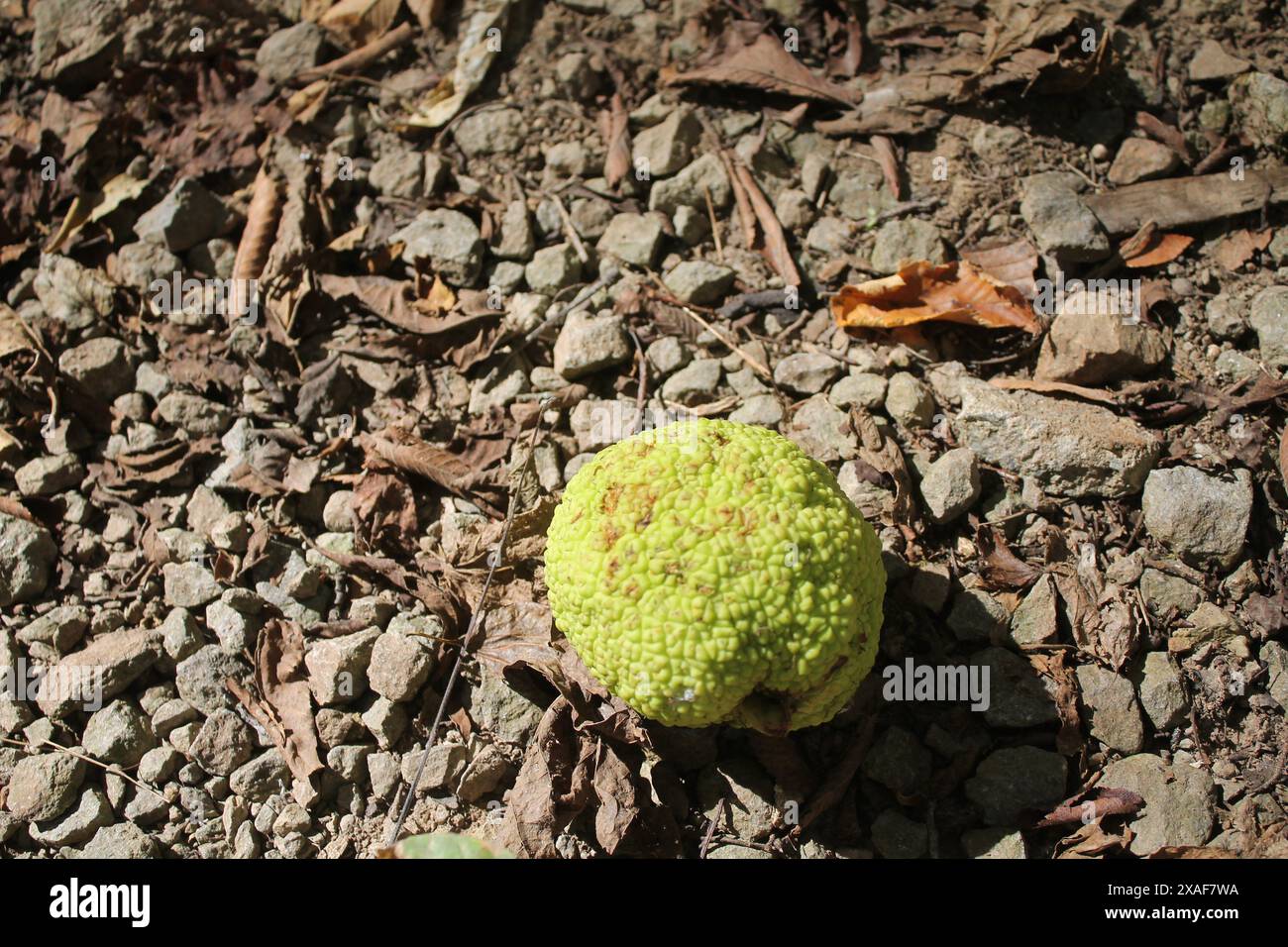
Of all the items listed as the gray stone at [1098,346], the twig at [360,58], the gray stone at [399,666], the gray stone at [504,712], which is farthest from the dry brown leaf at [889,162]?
the gray stone at [399,666]

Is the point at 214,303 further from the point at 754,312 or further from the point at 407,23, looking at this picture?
the point at 754,312

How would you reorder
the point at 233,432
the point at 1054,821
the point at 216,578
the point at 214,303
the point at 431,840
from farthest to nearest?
the point at 214,303 < the point at 233,432 < the point at 216,578 < the point at 1054,821 < the point at 431,840

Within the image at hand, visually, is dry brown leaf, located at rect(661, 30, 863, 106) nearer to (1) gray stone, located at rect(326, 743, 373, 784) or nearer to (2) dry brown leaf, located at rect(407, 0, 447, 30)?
(2) dry brown leaf, located at rect(407, 0, 447, 30)

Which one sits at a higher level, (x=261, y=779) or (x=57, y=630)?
(x=57, y=630)

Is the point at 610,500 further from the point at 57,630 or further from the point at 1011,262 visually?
the point at 57,630

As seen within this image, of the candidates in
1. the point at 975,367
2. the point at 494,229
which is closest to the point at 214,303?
the point at 494,229

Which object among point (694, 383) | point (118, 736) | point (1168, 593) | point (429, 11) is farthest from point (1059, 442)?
point (429, 11)

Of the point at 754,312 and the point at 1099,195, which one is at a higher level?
the point at 1099,195
